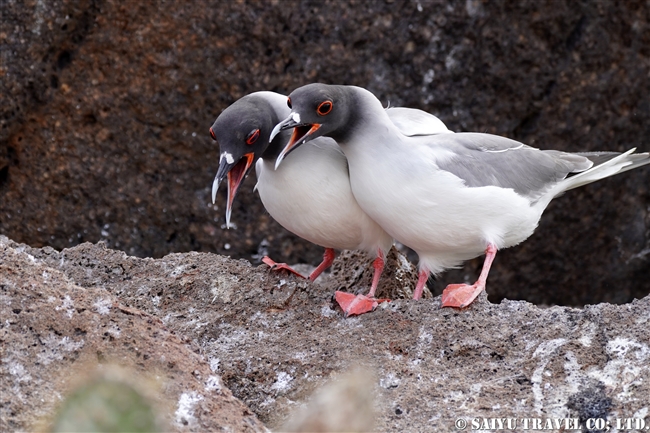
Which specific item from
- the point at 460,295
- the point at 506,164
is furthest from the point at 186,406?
the point at 506,164

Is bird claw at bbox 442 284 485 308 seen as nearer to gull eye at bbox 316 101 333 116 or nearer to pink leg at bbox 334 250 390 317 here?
pink leg at bbox 334 250 390 317

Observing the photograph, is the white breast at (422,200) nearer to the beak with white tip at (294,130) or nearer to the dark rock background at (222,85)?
the beak with white tip at (294,130)

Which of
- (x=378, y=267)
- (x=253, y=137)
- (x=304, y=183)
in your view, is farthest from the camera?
(x=378, y=267)

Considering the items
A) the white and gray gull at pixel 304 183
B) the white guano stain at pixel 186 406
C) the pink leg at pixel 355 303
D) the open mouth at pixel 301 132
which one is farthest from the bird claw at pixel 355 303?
the white guano stain at pixel 186 406

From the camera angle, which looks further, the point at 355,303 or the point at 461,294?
the point at 355,303

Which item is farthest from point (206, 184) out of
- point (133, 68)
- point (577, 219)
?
point (577, 219)

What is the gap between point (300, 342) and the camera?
4594 mm

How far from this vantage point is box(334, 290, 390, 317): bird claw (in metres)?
4.84

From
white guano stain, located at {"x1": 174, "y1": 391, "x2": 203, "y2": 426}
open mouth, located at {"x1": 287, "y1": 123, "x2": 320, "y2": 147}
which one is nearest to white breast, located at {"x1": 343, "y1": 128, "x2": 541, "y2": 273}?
open mouth, located at {"x1": 287, "y1": 123, "x2": 320, "y2": 147}

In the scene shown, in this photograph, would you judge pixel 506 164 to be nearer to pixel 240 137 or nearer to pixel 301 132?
pixel 301 132

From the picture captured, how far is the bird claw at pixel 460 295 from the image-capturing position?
468cm

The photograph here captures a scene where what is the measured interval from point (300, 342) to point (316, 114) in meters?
1.10

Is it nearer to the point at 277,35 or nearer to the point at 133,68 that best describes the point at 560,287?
the point at 277,35

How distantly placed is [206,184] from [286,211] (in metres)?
2.54
